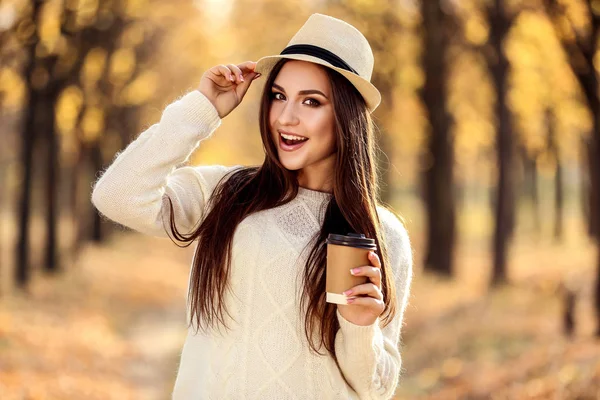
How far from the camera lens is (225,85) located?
3307 mm

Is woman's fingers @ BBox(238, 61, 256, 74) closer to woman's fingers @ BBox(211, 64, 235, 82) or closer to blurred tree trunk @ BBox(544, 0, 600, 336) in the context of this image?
woman's fingers @ BBox(211, 64, 235, 82)

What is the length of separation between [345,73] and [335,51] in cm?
12

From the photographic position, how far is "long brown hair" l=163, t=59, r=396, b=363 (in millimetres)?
3098

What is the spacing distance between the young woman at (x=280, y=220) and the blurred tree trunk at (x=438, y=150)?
12965 mm

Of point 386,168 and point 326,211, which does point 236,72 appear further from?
point 386,168

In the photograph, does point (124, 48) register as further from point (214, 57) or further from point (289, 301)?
point (289, 301)

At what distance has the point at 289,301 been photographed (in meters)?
3.12

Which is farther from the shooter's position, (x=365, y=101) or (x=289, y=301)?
(x=365, y=101)

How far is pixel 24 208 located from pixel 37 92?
2.09m

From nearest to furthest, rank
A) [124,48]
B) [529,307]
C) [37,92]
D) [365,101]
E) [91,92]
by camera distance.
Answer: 1. [365,101]
2. [529,307]
3. [37,92]
4. [91,92]
5. [124,48]

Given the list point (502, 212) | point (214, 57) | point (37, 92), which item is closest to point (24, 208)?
point (37, 92)

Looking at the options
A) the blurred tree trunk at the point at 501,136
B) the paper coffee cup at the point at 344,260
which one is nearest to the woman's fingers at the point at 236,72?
the paper coffee cup at the point at 344,260

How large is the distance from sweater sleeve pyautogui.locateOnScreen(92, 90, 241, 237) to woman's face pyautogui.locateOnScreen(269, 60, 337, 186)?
269 millimetres

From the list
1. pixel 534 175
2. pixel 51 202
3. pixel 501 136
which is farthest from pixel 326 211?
pixel 534 175
